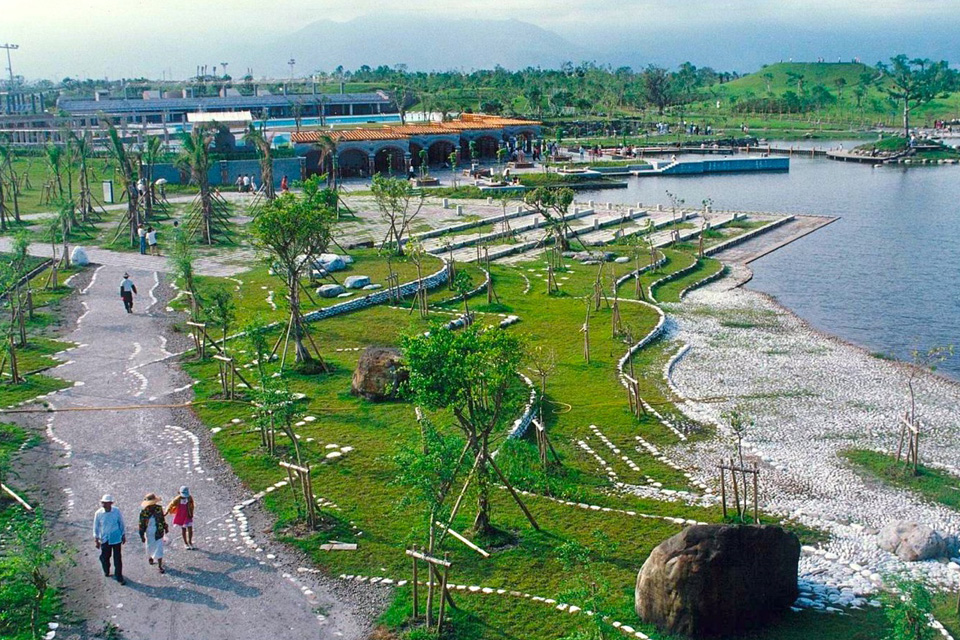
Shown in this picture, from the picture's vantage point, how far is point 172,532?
1734 centimetres

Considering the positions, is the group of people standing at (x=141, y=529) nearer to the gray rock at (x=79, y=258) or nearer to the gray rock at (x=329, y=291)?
the gray rock at (x=329, y=291)

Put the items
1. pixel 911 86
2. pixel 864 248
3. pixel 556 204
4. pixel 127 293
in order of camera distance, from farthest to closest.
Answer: pixel 911 86 < pixel 864 248 < pixel 556 204 < pixel 127 293

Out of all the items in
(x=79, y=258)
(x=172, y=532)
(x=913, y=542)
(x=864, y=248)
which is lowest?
(x=913, y=542)

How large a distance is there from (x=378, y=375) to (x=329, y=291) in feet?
38.0

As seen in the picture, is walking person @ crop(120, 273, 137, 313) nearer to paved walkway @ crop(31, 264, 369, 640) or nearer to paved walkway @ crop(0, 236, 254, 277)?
paved walkway @ crop(31, 264, 369, 640)

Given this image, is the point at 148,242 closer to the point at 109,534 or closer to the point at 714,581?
the point at 109,534

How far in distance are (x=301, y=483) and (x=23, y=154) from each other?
69140mm

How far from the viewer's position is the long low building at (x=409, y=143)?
70188mm

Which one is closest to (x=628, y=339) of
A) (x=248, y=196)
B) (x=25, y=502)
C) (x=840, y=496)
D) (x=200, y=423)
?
(x=840, y=496)

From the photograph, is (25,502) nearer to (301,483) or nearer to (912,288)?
(301,483)

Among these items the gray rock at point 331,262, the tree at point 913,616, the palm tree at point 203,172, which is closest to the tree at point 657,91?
the palm tree at point 203,172

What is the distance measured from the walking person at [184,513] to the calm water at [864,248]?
22407 mm

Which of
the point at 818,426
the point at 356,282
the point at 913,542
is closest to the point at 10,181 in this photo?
the point at 356,282

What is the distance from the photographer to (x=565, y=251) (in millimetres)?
44562
